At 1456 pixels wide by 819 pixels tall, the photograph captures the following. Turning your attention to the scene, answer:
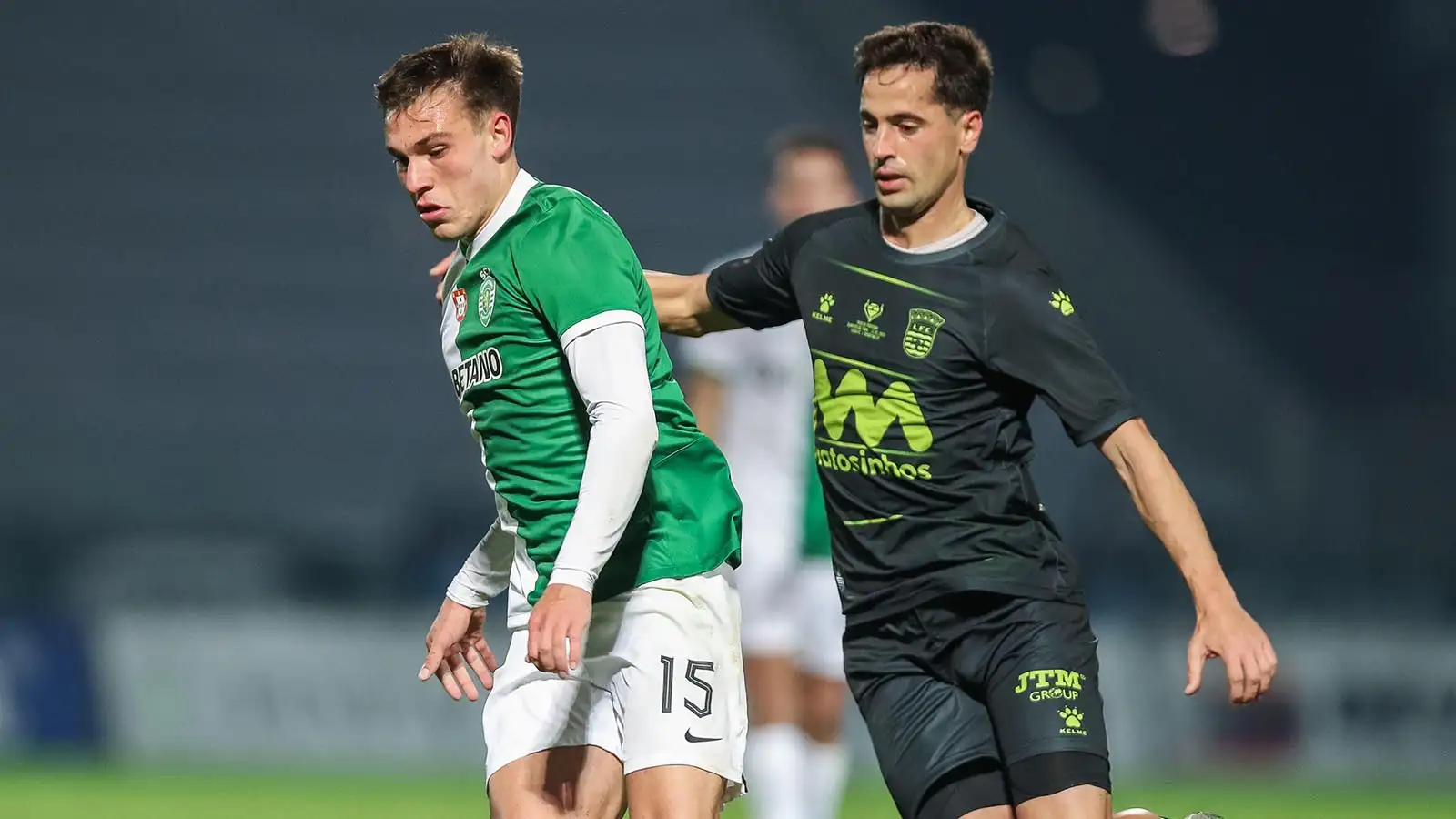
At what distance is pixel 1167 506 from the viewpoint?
11.8ft

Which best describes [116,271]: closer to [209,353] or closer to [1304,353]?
[209,353]

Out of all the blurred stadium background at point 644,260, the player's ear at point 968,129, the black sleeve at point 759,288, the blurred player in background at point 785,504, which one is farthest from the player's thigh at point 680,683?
the blurred stadium background at point 644,260

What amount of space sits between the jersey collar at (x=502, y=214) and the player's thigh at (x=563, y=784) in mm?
962

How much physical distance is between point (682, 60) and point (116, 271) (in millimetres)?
4566

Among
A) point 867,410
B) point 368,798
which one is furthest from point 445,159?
point 368,798

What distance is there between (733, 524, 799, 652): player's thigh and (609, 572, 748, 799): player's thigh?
2778mm

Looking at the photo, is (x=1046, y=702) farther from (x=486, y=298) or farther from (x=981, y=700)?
(x=486, y=298)

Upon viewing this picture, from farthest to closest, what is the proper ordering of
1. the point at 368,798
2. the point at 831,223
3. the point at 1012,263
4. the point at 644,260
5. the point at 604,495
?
the point at 644,260, the point at 368,798, the point at 831,223, the point at 1012,263, the point at 604,495

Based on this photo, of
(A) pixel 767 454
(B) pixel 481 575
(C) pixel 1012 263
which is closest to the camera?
(C) pixel 1012 263

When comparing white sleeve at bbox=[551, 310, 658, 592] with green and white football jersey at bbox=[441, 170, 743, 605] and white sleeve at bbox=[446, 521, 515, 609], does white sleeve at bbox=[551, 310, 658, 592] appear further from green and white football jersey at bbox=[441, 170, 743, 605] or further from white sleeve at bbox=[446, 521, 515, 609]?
white sleeve at bbox=[446, 521, 515, 609]

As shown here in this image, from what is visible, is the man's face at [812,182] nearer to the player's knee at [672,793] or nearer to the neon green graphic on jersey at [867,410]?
the neon green graphic on jersey at [867,410]

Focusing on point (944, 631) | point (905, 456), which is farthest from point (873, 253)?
point (944, 631)

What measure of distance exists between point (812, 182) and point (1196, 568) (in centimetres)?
299

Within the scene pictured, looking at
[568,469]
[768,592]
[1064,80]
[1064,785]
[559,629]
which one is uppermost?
[1064,80]
